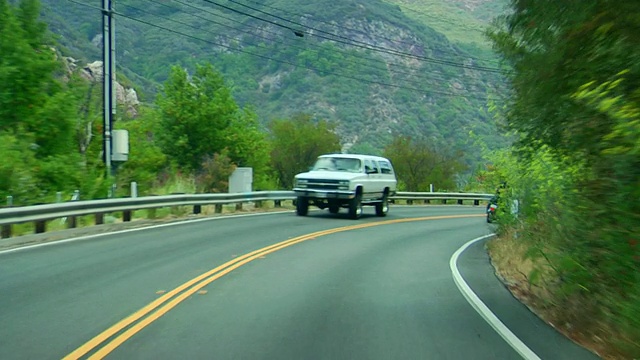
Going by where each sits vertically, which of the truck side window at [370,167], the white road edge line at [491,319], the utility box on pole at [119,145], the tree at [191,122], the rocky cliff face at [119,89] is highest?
the rocky cliff face at [119,89]

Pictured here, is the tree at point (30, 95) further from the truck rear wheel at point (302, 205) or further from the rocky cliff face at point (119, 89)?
the rocky cliff face at point (119, 89)

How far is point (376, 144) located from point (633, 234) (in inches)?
2989

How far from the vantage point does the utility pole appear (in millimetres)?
24391

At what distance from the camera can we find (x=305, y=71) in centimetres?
9356

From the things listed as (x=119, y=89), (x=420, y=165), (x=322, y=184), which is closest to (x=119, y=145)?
(x=322, y=184)

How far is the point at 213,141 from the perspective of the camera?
39938mm

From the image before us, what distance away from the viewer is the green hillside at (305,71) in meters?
86.1

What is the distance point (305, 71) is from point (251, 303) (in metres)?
85.2

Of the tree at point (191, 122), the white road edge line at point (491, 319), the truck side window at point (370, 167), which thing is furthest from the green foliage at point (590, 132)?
the tree at point (191, 122)

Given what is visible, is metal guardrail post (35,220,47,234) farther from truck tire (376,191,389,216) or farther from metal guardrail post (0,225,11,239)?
truck tire (376,191,389,216)

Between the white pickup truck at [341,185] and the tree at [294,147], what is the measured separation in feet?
84.7

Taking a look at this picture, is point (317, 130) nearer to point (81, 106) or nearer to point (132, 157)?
point (132, 157)

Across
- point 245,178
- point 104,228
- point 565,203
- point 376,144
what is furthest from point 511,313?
point 376,144

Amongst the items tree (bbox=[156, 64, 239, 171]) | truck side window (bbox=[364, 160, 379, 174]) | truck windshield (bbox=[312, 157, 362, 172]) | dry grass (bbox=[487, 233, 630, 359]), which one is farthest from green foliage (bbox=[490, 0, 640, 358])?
tree (bbox=[156, 64, 239, 171])
